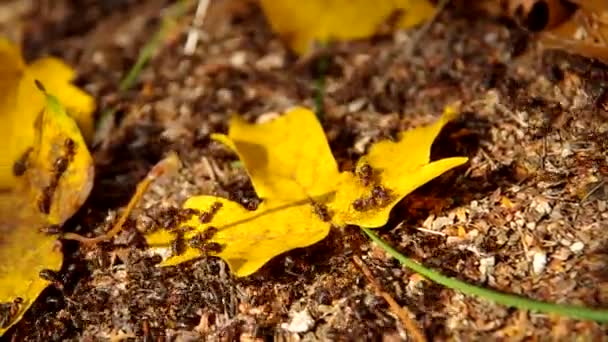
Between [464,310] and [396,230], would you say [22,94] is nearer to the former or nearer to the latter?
[396,230]

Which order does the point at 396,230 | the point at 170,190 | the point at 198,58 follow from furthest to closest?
the point at 198,58
the point at 170,190
the point at 396,230

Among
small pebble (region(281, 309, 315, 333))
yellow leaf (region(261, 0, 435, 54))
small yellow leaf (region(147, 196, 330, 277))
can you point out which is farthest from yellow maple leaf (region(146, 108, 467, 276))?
yellow leaf (region(261, 0, 435, 54))

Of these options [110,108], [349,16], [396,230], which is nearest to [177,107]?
[110,108]

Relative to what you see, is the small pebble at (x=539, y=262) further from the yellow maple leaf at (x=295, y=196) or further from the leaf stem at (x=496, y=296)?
the yellow maple leaf at (x=295, y=196)

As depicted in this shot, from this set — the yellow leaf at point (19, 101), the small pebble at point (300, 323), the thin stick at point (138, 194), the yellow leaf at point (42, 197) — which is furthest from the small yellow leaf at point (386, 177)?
the yellow leaf at point (19, 101)

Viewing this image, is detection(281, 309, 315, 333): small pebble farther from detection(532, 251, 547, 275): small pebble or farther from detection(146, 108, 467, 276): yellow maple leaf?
detection(532, 251, 547, 275): small pebble

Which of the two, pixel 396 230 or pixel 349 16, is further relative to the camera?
pixel 349 16
